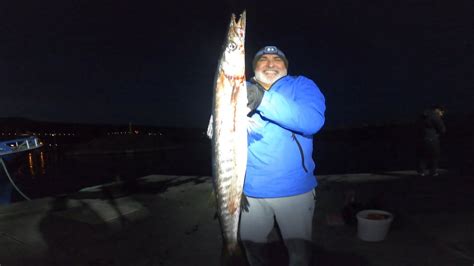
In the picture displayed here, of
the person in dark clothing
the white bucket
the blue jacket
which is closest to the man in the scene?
the blue jacket

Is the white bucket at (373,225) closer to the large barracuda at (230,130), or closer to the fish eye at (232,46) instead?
the large barracuda at (230,130)

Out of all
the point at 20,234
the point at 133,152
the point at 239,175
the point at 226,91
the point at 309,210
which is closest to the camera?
the point at 226,91

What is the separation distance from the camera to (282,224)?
2.50 metres

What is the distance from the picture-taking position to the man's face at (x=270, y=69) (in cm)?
271

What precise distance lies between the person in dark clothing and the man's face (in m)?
8.66

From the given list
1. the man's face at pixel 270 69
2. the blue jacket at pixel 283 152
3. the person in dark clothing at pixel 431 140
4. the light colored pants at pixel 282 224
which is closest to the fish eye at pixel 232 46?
the blue jacket at pixel 283 152

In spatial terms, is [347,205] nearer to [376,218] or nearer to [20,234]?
[376,218]

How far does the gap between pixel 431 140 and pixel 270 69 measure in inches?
352

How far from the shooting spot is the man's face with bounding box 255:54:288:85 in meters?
2.71

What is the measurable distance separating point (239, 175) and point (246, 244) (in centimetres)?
71

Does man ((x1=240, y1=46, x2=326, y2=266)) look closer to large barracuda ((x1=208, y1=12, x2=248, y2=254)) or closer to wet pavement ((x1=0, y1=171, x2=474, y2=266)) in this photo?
large barracuda ((x1=208, y1=12, x2=248, y2=254))

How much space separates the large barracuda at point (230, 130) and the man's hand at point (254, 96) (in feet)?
0.12

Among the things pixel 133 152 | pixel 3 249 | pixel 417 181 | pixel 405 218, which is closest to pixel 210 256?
pixel 3 249

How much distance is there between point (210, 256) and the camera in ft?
15.1
